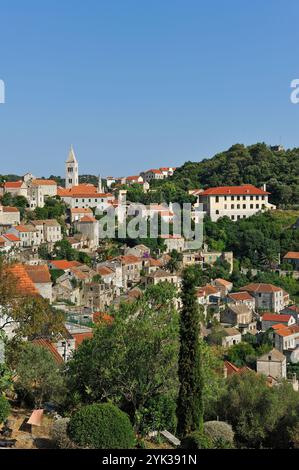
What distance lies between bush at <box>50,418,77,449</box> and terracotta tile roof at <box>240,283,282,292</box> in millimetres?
38577

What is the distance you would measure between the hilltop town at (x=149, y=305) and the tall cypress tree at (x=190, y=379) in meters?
0.10

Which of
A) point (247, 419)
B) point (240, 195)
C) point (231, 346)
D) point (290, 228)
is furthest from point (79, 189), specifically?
point (247, 419)

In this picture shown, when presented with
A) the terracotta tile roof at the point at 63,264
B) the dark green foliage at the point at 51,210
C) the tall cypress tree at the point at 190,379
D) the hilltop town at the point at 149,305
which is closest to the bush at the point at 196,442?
the hilltop town at the point at 149,305

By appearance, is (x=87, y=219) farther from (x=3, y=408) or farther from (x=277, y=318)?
(x=3, y=408)

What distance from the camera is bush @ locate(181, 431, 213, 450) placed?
37.0 feet

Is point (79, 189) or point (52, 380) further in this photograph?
point (79, 189)

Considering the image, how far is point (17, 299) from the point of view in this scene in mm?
Result: 13492

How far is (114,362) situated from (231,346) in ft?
88.5

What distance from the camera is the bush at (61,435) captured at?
35.2ft

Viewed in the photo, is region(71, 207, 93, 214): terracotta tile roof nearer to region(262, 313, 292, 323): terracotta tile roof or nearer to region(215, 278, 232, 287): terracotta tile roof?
region(215, 278, 232, 287): terracotta tile roof

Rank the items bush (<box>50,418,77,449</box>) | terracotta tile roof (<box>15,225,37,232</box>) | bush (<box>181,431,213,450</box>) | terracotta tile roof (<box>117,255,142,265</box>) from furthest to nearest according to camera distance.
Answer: terracotta tile roof (<box>15,225,37,232</box>) < terracotta tile roof (<box>117,255,142,265</box>) < bush (<box>181,431,213,450</box>) < bush (<box>50,418,77,449</box>)

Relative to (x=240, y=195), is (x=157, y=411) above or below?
below

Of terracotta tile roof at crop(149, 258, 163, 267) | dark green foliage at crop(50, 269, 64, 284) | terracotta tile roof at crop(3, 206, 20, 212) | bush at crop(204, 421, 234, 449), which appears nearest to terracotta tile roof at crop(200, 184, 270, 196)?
terracotta tile roof at crop(149, 258, 163, 267)

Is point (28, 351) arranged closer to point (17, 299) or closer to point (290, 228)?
point (17, 299)
